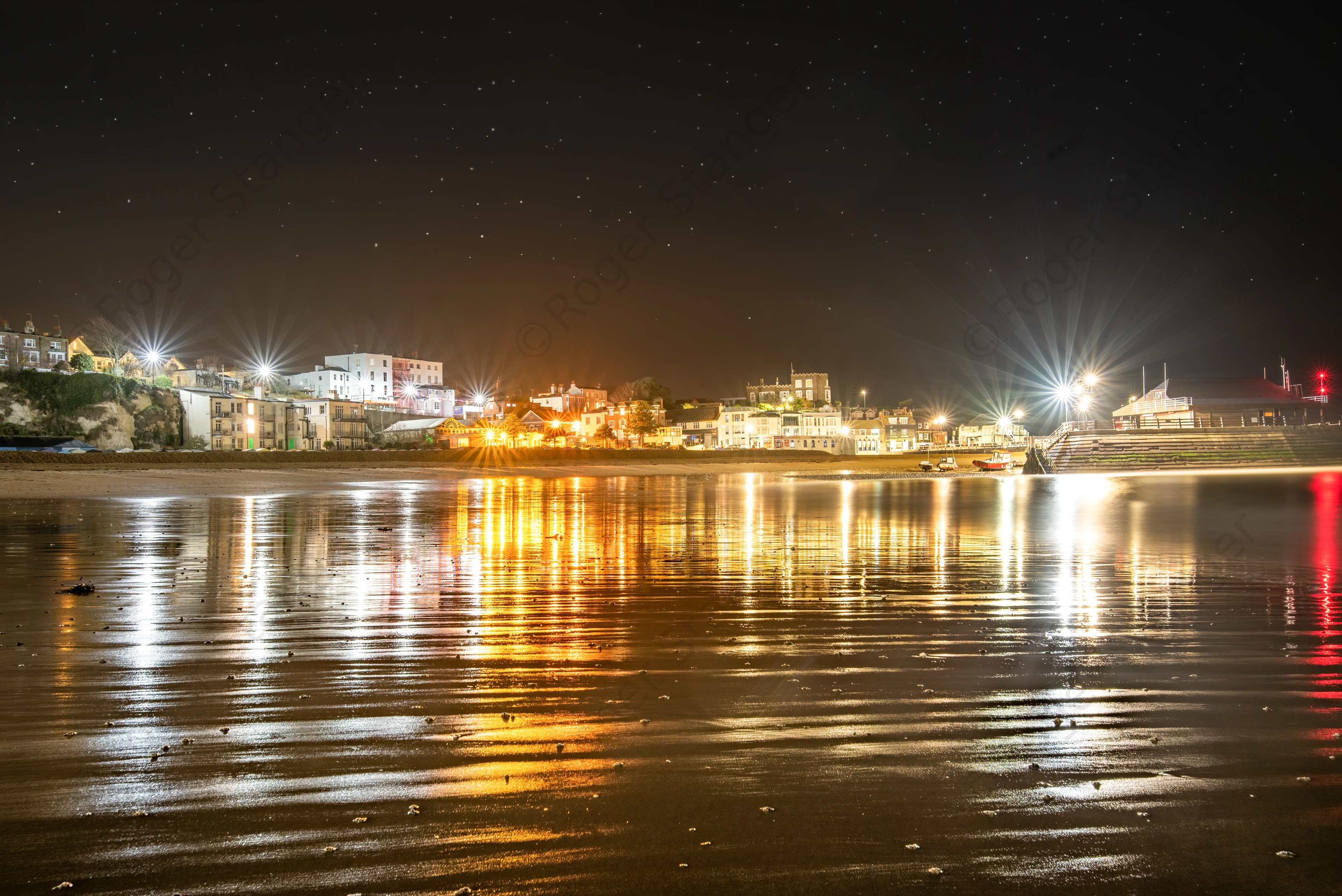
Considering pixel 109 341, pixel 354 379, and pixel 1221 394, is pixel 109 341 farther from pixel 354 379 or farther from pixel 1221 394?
pixel 1221 394

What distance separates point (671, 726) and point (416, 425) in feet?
343

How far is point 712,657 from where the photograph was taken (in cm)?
739

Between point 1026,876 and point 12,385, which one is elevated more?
point 12,385

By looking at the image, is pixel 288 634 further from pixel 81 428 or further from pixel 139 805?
pixel 81 428

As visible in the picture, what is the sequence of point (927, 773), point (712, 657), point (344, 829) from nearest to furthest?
point (344, 829) < point (927, 773) < point (712, 657)

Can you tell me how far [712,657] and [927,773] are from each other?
9.88 feet

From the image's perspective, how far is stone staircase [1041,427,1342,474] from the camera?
52219mm

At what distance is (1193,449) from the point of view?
5541 centimetres

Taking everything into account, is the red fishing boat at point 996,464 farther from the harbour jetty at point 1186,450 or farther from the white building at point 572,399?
the white building at point 572,399

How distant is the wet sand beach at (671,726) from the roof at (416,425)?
90.1m

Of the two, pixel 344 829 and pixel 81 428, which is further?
pixel 81 428

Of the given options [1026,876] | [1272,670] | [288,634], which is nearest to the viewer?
[1026,876]

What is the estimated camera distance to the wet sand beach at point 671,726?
12.2 ft

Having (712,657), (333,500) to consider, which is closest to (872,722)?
(712,657)
